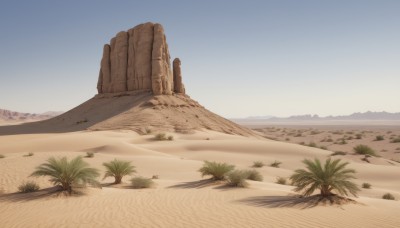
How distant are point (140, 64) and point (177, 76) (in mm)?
6186

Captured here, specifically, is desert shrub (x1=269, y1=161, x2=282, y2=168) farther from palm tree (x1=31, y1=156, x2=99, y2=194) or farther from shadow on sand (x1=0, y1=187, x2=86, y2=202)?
shadow on sand (x1=0, y1=187, x2=86, y2=202)

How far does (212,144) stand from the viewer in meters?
28.0

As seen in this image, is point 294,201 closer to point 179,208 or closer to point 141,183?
point 179,208

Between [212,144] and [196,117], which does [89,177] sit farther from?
[196,117]

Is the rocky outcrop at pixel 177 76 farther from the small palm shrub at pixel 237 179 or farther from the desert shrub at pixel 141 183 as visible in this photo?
the small palm shrub at pixel 237 179

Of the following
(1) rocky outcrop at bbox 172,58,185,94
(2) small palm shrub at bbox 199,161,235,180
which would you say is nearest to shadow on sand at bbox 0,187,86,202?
(2) small palm shrub at bbox 199,161,235,180

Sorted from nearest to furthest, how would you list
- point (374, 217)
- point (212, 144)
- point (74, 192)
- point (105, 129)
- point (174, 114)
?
point (374, 217)
point (74, 192)
point (212, 144)
point (105, 129)
point (174, 114)

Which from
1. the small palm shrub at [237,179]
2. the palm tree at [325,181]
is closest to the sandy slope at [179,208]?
the small palm shrub at [237,179]

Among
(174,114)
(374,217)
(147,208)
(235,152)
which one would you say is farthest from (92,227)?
(174,114)

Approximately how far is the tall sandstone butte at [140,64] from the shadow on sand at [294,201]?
1445 inches

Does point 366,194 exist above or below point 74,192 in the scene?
below

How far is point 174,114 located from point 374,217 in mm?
34960

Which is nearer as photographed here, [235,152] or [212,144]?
[235,152]

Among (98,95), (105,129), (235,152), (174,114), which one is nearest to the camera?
(235,152)
